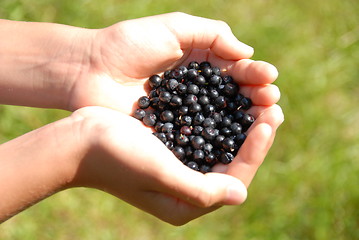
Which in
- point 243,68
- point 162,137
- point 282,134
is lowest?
point 282,134

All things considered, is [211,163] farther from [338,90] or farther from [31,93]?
[338,90]

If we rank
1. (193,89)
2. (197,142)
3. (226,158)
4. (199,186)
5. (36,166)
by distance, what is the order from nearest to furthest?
1. (199,186)
2. (36,166)
3. (226,158)
4. (197,142)
5. (193,89)

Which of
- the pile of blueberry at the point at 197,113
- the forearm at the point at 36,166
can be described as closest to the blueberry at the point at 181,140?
the pile of blueberry at the point at 197,113

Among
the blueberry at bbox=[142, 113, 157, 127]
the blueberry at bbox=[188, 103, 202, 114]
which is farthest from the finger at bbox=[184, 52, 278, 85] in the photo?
the blueberry at bbox=[142, 113, 157, 127]

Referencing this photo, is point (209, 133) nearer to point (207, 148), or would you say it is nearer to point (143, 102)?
point (207, 148)

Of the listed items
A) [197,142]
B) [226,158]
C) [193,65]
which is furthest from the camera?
[193,65]

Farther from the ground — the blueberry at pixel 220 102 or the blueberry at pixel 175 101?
the blueberry at pixel 220 102

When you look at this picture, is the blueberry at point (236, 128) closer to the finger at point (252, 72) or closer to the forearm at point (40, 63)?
the finger at point (252, 72)

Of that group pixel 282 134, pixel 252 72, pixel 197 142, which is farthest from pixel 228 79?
pixel 282 134
